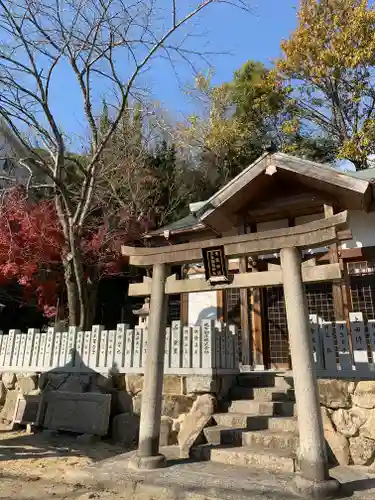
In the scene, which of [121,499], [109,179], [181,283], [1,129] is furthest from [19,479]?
[1,129]

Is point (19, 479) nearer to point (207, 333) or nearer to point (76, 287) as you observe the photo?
point (207, 333)

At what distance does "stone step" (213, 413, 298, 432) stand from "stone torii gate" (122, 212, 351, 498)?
1.50 metres

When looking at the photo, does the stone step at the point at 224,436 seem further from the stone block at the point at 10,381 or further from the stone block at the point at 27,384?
the stone block at the point at 10,381

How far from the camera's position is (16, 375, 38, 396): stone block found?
9312mm

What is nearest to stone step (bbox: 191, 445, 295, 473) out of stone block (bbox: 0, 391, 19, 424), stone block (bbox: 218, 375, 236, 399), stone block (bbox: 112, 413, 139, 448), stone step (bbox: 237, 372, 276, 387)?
stone block (bbox: 218, 375, 236, 399)

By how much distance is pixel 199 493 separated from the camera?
455cm

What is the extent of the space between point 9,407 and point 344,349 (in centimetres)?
796

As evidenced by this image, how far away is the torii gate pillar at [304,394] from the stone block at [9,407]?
286 inches

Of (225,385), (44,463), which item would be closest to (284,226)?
(225,385)

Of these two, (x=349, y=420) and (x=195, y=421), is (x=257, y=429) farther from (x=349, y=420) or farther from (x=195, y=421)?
(x=349, y=420)

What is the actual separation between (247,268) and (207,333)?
9.34ft

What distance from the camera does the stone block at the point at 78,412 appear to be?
779cm

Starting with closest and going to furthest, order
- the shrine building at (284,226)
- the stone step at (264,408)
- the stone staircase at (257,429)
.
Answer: the stone staircase at (257,429)
the stone step at (264,408)
the shrine building at (284,226)

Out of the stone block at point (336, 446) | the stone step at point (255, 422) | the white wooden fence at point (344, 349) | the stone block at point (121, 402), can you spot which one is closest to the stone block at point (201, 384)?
the stone step at point (255, 422)
